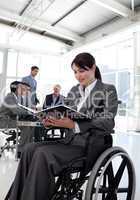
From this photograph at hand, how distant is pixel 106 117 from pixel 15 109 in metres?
1.86

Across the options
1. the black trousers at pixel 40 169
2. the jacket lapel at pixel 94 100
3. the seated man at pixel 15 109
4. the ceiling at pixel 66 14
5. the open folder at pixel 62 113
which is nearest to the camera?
the black trousers at pixel 40 169

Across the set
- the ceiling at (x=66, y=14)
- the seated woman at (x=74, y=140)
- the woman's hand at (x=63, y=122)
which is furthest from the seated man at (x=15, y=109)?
the ceiling at (x=66, y=14)

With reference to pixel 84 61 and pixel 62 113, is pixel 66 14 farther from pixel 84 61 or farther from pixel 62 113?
pixel 62 113

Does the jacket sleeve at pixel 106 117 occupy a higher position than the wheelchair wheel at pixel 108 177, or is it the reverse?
the jacket sleeve at pixel 106 117

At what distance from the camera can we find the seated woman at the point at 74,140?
4.13ft

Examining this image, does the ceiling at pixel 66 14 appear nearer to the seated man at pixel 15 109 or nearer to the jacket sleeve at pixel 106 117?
the seated man at pixel 15 109

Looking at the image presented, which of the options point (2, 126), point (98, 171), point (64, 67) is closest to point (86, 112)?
point (98, 171)

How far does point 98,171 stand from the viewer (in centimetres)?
132

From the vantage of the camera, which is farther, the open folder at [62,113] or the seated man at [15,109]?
the seated man at [15,109]

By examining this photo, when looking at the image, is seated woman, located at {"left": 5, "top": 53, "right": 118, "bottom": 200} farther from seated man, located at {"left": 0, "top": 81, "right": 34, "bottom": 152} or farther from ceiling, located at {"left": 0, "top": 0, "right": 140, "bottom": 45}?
ceiling, located at {"left": 0, "top": 0, "right": 140, "bottom": 45}

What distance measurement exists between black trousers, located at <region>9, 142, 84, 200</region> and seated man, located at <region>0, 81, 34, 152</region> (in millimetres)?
1666

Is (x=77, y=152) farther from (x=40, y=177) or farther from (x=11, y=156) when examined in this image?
(x=11, y=156)

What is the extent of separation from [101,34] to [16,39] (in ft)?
11.2

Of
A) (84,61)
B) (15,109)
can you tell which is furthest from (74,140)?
(15,109)
